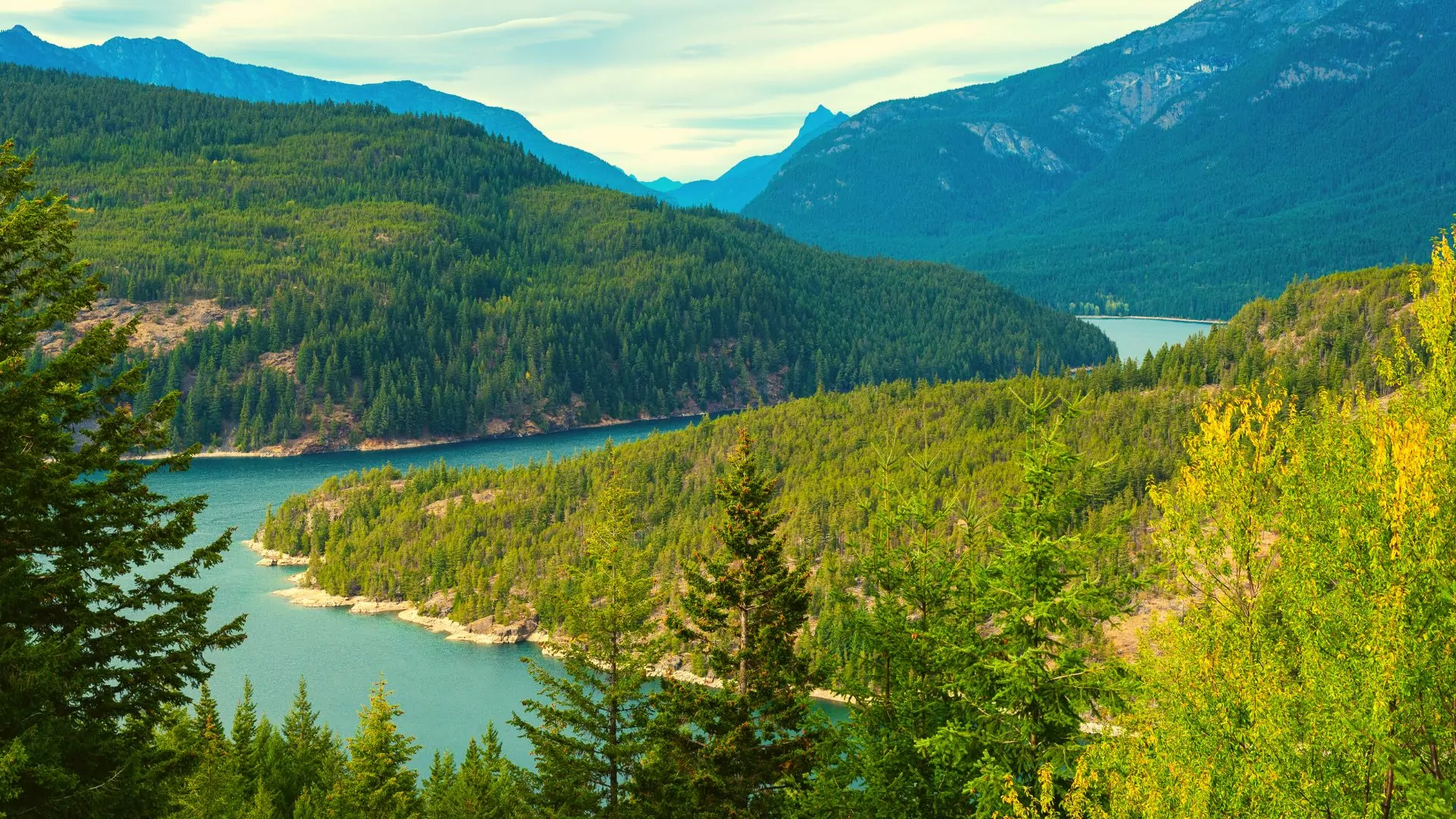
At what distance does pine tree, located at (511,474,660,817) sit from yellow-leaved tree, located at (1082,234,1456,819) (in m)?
15.8

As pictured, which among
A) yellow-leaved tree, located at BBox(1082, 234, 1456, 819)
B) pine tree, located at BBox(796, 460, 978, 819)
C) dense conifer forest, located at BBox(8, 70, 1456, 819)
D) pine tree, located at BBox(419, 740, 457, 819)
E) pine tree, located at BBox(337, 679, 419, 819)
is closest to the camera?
yellow-leaved tree, located at BBox(1082, 234, 1456, 819)

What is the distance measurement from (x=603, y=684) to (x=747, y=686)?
240 inches

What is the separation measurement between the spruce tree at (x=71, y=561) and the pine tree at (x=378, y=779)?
28.8 m

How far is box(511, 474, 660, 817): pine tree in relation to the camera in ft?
122

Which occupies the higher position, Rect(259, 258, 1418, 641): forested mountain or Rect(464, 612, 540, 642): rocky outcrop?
Rect(259, 258, 1418, 641): forested mountain

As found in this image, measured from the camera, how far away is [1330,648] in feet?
71.6

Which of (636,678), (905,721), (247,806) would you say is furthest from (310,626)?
(905,721)

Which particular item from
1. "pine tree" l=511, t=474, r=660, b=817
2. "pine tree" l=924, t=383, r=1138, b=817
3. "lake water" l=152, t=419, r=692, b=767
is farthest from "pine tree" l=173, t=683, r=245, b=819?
"lake water" l=152, t=419, r=692, b=767

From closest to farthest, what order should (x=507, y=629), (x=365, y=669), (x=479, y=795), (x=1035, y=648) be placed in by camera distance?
(x=1035, y=648) < (x=479, y=795) < (x=365, y=669) < (x=507, y=629)

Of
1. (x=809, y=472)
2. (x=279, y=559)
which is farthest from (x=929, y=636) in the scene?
(x=279, y=559)

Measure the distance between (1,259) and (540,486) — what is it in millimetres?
135930

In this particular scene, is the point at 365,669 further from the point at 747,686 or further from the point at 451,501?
the point at 747,686

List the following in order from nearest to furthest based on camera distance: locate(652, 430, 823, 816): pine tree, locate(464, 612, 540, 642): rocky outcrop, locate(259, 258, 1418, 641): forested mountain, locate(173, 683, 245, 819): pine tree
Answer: locate(652, 430, 823, 816): pine tree < locate(173, 683, 245, 819): pine tree < locate(464, 612, 540, 642): rocky outcrop < locate(259, 258, 1418, 641): forested mountain

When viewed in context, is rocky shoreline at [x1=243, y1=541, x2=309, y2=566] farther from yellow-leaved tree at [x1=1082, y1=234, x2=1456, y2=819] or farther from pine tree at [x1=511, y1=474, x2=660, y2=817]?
yellow-leaved tree at [x1=1082, y1=234, x2=1456, y2=819]
